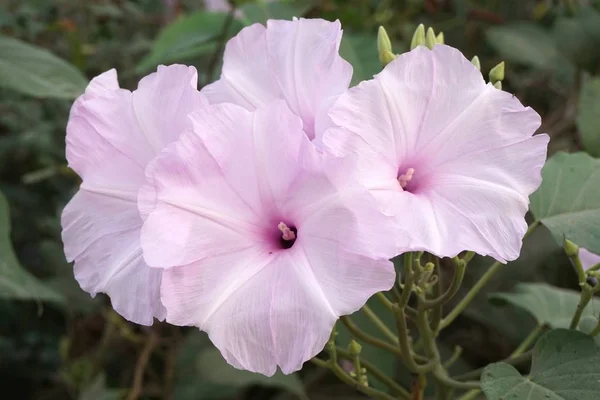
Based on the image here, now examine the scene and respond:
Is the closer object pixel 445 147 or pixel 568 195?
pixel 445 147

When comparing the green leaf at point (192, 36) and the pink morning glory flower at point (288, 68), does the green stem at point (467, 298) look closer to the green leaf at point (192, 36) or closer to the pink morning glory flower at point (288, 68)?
the pink morning glory flower at point (288, 68)

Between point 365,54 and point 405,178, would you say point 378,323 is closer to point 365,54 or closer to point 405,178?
point 405,178

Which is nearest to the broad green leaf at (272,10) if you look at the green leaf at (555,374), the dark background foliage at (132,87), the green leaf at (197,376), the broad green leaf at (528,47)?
the dark background foliage at (132,87)

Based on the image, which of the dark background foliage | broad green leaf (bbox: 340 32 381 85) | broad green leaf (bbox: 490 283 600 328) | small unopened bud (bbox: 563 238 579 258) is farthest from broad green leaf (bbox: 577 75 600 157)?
small unopened bud (bbox: 563 238 579 258)

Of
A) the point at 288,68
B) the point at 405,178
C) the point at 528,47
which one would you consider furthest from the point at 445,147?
the point at 528,47

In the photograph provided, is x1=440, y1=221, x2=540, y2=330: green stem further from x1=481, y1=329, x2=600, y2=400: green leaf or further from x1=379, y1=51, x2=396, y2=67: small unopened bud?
x1=379, y1=51, x2=396, y2=67: small unopened bud

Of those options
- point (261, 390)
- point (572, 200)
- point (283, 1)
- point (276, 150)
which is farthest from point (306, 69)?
point (261, 390)
